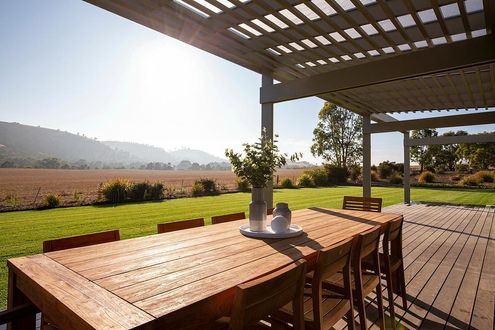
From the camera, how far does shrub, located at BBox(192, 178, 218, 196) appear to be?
43.0 ft

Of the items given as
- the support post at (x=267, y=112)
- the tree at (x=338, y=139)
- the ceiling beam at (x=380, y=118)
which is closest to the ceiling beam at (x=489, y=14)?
the support post at (x=267, y=112)

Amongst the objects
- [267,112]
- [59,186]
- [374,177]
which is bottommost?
[59,186]

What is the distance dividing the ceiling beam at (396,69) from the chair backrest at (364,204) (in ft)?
5.40

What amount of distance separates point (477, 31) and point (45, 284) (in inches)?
182

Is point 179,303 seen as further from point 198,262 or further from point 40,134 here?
point 40,134

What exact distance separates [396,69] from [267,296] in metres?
3.47

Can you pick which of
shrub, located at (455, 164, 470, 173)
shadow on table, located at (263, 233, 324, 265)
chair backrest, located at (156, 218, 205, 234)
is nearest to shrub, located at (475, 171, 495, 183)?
shrub, located at (455, 164, 470, 173)

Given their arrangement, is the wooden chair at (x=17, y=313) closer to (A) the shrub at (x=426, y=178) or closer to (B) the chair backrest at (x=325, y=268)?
(B) the chair backrest at (x=325, y=268)

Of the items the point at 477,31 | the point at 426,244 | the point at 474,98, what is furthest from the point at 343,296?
the point at 474,98

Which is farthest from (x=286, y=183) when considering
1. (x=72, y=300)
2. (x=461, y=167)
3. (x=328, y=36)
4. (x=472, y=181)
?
(x=461, y=167)

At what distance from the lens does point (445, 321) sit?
2498 millimetres

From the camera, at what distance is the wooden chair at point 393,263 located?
96.6 inches

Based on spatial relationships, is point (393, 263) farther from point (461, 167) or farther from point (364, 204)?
point (461, 167)

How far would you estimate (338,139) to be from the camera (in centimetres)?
2628
